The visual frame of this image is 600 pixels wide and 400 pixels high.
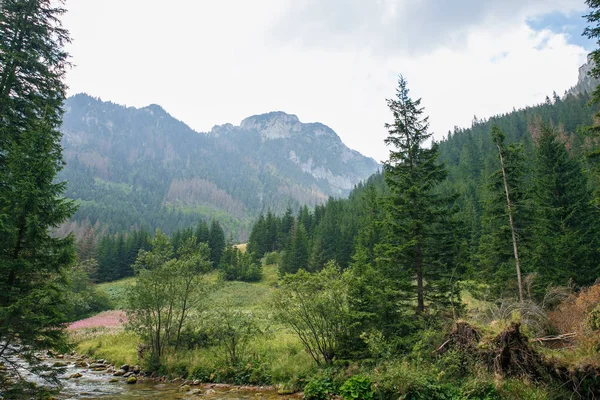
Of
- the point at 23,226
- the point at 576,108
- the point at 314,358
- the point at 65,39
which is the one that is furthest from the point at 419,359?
the point at 576,108

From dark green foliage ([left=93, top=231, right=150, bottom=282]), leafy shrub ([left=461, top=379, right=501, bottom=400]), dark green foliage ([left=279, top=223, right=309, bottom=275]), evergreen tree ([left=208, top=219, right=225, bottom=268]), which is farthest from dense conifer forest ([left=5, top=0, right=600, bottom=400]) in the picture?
dark green foliage ([left=93, top=231, right=150, bottom=282])

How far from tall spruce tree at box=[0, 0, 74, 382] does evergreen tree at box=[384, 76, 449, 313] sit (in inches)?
530

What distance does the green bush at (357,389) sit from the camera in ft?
38.3

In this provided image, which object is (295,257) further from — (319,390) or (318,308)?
(319,390)

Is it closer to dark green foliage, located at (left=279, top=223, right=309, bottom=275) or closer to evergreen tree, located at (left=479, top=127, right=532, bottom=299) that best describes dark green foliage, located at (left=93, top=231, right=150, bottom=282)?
dark green foliage, located at (left=279, top=223, right=309, bottom=275)

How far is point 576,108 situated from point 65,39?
467 feet

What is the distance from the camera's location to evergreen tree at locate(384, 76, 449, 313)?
629 inches

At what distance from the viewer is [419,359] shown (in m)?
12.1

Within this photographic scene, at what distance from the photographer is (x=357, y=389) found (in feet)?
38.9

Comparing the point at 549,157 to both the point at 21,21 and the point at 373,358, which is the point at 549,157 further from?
the point at 21,21

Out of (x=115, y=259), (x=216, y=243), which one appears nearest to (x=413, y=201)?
(x=216, y=243)

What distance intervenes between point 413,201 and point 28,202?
1561 cm

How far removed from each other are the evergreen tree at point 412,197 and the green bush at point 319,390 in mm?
5581

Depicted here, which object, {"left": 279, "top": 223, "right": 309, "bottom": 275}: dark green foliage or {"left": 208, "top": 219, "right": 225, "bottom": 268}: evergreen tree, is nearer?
{"left": 279, "top": 223, "right": 309, "bottom": 275}: dark green foliage
